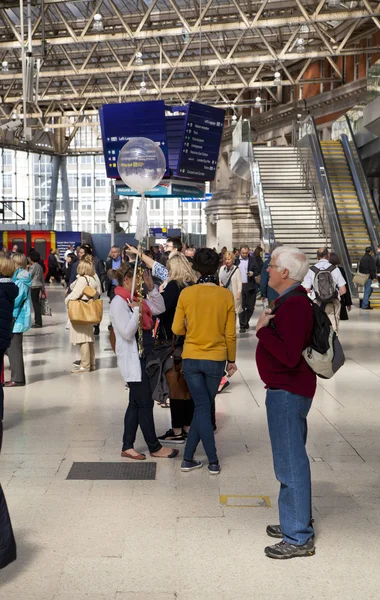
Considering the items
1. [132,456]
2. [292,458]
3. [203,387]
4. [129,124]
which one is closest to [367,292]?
[129,124]

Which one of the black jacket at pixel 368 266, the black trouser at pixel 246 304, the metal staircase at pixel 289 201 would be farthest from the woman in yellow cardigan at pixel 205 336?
the metal staircase at pixel 289 201

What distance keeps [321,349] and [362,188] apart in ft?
71.2

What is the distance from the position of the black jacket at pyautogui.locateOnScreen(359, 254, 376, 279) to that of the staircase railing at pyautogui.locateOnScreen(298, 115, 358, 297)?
0.63 m

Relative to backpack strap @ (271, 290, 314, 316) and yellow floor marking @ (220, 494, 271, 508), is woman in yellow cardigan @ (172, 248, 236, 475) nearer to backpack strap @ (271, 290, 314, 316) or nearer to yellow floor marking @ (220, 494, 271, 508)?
yellow floor marking @ (220, 494, 271, 508)

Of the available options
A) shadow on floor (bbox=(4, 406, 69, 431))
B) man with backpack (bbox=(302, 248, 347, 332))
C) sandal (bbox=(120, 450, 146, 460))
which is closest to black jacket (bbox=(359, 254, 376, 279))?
man with backpack (bbox=(302, 248, 347, 332))

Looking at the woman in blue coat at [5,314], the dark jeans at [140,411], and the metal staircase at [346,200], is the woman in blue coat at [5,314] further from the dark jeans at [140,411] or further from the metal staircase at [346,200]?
the metal staircase at [346,200]

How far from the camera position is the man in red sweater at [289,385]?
163 inches

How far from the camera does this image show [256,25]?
2572 centimetres

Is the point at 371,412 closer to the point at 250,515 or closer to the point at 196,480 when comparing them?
the point at 196,480

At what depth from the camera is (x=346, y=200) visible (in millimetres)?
24828

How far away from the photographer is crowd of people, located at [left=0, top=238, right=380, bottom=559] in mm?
4242

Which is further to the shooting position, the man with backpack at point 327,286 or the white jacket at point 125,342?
the man with backpack at point 327,286

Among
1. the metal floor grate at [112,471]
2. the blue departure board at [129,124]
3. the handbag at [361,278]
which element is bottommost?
the metal floor grate at [112,471]

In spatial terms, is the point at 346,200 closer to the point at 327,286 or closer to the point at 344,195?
the point at 344,195
